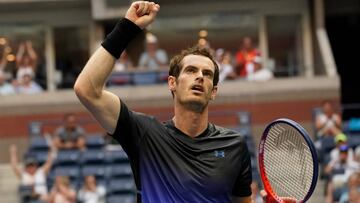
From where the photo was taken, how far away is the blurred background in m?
13.9

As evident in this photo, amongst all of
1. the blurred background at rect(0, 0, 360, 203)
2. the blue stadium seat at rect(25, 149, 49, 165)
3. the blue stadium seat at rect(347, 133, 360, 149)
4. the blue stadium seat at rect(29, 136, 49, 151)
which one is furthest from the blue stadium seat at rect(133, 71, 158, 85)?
the blue stadium seat at rect(347, 133, 360, 149)

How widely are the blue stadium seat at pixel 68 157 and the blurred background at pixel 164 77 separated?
2 cm

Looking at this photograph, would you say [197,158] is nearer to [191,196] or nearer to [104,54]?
[191,196]

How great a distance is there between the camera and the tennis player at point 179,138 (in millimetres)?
3877

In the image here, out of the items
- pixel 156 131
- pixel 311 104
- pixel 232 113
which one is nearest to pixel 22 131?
pixel 232 113

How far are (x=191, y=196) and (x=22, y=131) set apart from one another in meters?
13.5

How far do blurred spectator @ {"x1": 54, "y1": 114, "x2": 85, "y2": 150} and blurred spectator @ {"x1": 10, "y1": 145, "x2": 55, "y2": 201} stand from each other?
282 millimetres

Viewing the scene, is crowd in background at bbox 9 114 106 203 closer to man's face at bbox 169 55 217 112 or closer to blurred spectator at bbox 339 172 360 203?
blurred spectator at bbox 339 172 360 203

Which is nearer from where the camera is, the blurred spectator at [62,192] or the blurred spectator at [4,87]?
the blurred spectator at [62,192]

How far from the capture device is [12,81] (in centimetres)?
1756

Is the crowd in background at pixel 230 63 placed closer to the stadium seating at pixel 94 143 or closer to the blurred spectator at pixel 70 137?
the stadium seating at pixel 94 143

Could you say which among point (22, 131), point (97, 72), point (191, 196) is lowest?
point (22, 131)

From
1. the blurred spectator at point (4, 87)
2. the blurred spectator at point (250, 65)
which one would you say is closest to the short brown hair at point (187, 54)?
the blurred spectator at point (250, 65)

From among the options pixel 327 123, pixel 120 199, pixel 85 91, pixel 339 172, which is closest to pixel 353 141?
pixel 327 123
